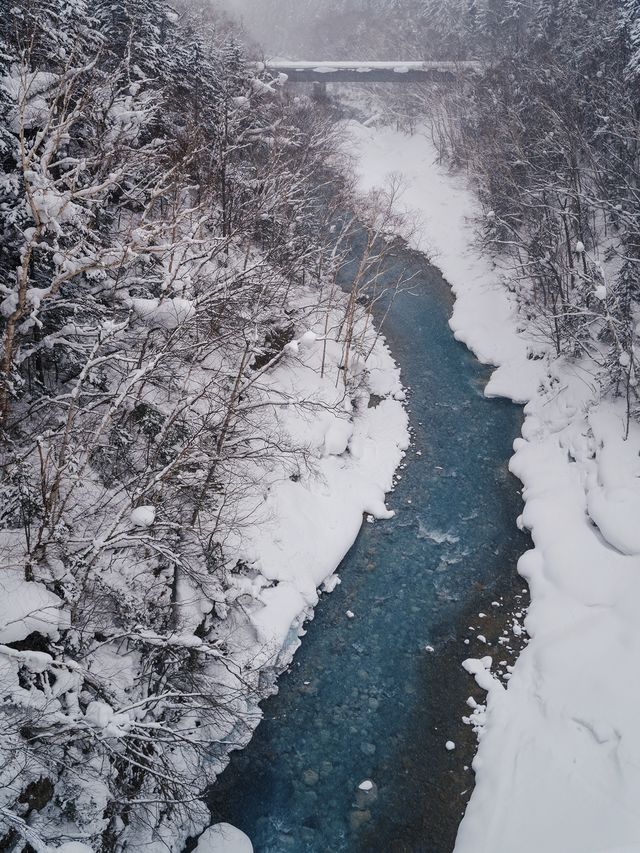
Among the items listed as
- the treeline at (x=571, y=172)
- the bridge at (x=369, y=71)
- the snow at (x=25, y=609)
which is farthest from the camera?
the bridge at (x=369, y=71)

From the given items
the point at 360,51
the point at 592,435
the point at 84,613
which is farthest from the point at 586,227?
the point at 360,51

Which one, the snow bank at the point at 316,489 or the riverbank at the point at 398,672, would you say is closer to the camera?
the riverbank at the point at 398,672

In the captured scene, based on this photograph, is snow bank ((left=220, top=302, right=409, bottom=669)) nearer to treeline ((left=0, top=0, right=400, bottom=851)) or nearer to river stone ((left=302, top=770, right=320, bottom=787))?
treeline ((left=0, top=0, right=400, bottom=851))

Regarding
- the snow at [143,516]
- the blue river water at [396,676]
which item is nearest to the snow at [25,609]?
the snow at [143,516]

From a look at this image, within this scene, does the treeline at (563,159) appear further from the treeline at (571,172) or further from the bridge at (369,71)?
the bridge at (369,71)

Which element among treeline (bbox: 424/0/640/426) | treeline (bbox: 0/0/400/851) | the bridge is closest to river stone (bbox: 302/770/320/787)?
treeline (bbox: 0/0/400/851)
